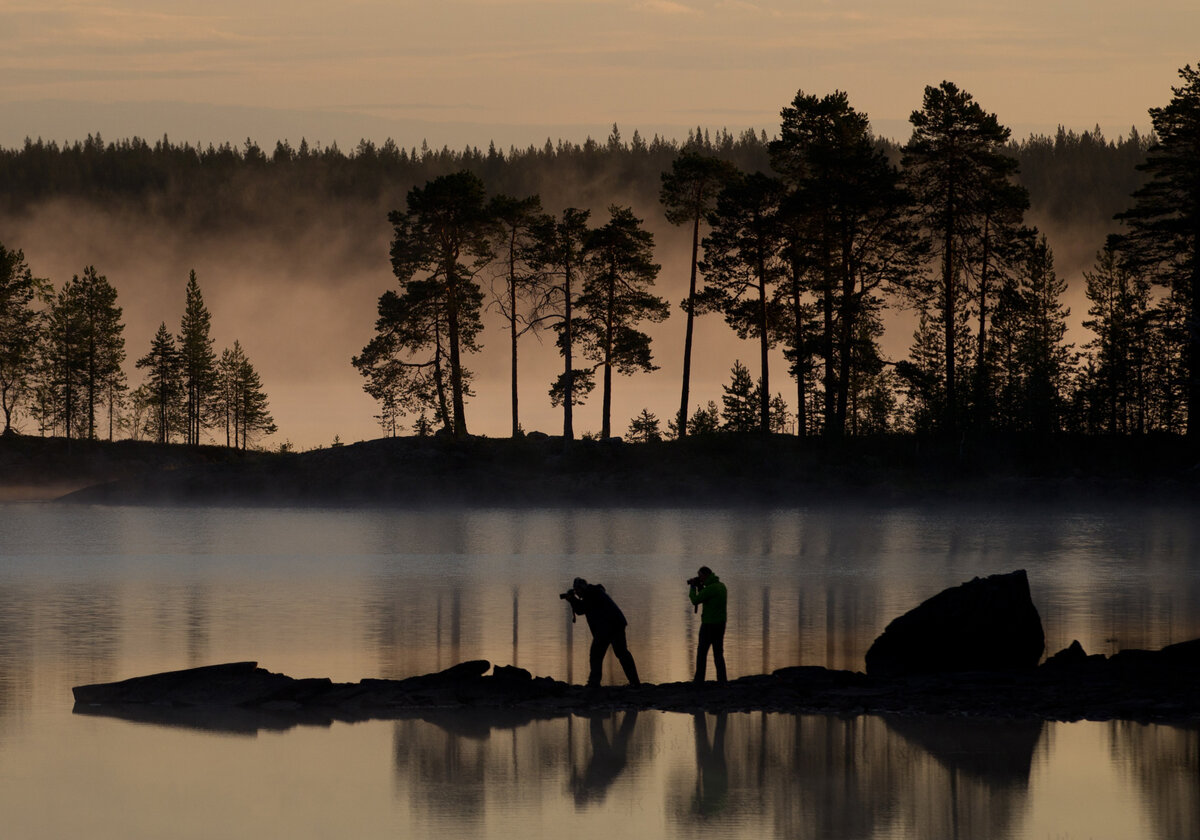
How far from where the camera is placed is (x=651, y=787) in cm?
1730

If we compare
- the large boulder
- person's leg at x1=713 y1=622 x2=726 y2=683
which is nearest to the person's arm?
person's leg at x1=713 y1=622 x2=726 y2=683

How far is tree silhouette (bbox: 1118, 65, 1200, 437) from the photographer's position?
75.1 metres

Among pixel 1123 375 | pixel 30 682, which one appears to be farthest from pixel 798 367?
pixel 30 682

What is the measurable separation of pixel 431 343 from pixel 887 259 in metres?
25.1

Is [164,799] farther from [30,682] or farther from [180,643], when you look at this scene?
[180,643]

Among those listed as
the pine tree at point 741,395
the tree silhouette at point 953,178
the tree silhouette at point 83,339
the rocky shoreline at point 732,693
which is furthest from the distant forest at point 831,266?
the rocky shoreline at point 732,693

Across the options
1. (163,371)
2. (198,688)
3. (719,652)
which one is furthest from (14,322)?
(719,652)

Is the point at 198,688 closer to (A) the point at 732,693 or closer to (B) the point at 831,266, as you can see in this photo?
(A) the point at 732,693

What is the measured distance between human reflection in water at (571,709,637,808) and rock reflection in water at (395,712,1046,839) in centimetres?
2

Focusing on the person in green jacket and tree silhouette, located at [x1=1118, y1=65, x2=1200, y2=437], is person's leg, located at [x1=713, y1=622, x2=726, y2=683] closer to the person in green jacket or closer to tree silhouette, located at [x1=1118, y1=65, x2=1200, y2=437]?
the person in green jacket

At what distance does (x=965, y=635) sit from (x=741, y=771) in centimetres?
771

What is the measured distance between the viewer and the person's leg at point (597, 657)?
22.7m

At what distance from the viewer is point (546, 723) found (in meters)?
20.7

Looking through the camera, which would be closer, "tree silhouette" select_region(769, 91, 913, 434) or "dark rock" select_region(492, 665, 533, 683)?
"dark rock" select_region(492, 665, 533, 683)
